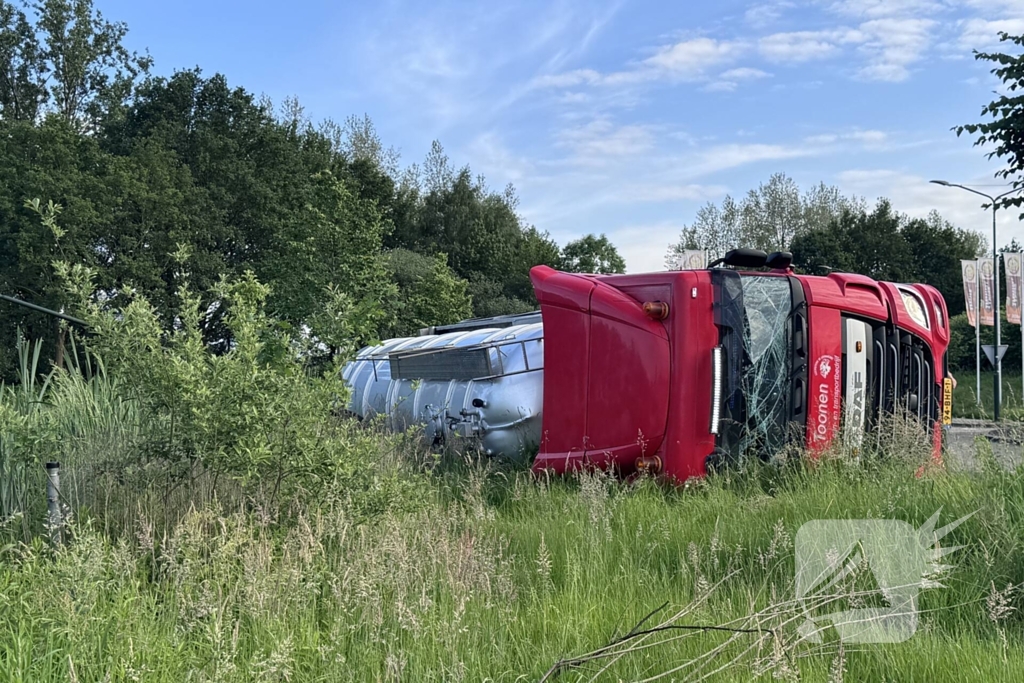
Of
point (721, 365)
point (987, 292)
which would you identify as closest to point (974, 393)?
point (987, 292)

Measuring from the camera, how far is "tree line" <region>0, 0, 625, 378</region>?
30.2 m

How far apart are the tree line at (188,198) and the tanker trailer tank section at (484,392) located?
40.8 ft

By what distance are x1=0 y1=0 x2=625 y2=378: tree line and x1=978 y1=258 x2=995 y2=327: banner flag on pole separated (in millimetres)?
17576

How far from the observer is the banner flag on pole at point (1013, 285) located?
24.6 metres

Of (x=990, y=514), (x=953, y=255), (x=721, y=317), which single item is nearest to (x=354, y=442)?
(x=721, y=317)

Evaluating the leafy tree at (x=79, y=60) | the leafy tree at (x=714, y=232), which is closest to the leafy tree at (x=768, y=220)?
the leafy tree at (x=714, y=232)

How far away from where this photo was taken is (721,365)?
6168 millimetres

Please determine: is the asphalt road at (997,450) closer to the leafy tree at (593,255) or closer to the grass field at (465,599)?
the grass field at (465,599)

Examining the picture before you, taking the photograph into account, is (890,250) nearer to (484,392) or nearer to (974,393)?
(974,393)

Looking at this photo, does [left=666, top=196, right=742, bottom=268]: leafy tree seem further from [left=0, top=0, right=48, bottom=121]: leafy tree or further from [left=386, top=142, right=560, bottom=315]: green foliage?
[left=0, top=0, right=48, bottom=121]: leafy tree

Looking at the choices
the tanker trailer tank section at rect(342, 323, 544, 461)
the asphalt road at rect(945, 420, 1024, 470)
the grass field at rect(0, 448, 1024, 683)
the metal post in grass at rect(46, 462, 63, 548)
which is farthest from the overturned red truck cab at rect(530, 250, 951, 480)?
the metal post in grass at rect(46, 462, 63, 548)

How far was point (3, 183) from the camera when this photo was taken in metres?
31.6

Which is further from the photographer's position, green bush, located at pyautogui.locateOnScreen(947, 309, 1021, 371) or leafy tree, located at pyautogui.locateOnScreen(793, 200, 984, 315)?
leafy tree, located at pyautogui.locateOnScreen(793, 200, 984, 315)

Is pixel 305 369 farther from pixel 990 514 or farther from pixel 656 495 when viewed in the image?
pixel 990 514
